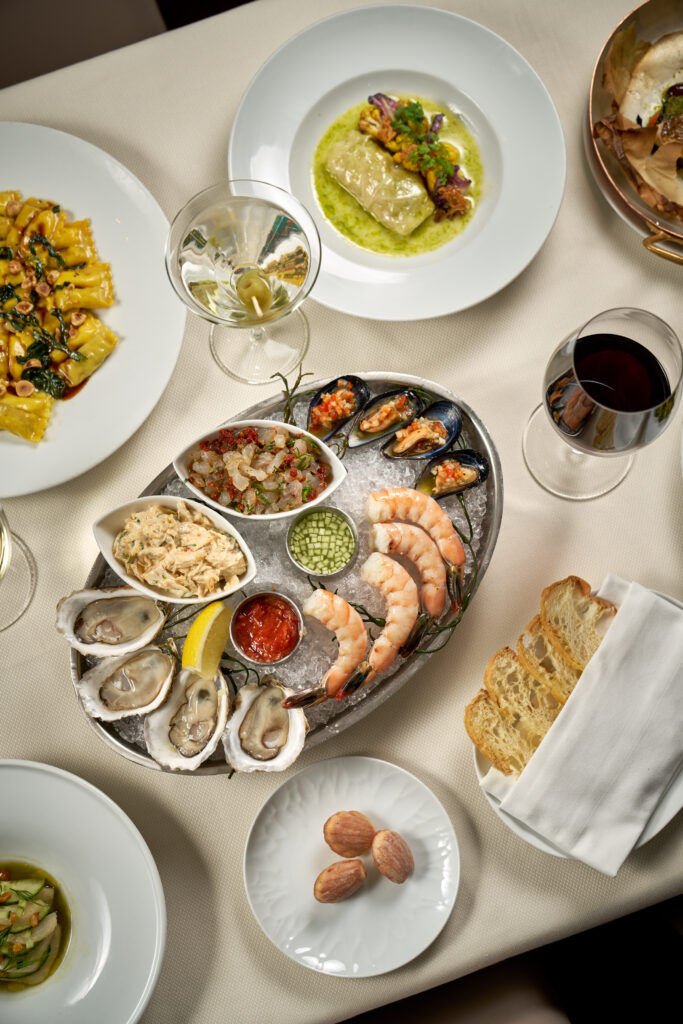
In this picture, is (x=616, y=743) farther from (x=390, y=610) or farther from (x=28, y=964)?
(x=28, y=964)

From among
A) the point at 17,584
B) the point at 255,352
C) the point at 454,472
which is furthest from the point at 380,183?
the point at 17,584

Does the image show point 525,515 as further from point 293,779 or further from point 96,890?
point 96,890

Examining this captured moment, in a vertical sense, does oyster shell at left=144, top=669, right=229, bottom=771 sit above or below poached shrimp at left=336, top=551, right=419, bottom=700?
below

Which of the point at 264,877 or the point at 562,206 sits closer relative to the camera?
the point at 264,877

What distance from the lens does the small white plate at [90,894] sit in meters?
1.72

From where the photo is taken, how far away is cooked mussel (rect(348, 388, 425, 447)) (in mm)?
1825

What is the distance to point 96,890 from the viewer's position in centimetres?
177

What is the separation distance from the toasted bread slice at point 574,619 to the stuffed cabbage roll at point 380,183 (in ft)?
3.16

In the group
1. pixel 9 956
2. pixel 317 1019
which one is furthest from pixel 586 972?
pixel 9 956

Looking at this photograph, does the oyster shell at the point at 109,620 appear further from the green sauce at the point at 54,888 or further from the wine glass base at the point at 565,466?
the wine glass base at the point at 565,466

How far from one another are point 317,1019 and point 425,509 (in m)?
1.22

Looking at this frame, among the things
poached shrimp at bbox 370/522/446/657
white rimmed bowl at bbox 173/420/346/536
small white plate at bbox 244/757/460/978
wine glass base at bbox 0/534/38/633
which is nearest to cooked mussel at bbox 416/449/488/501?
poached shrimp at bbox 370/522/446/657

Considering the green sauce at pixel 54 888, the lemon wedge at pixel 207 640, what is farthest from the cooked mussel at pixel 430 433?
the green sauce at pixel 54 888

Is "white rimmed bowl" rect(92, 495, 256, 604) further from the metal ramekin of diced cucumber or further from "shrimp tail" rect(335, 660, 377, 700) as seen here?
"shrimp tail" rect(335, 660, 377, 700)
